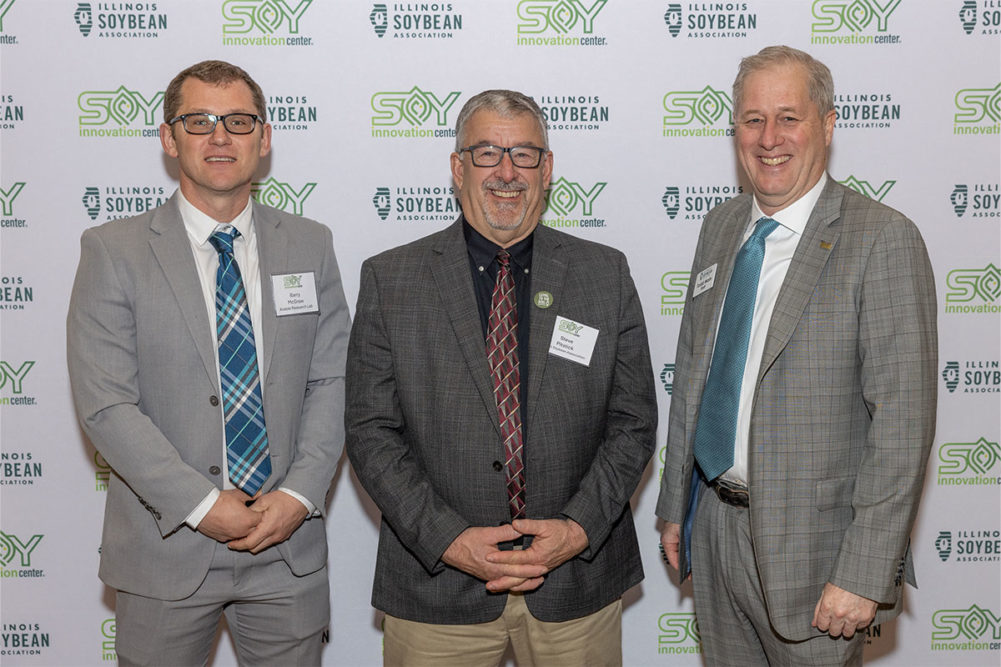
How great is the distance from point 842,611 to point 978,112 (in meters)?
2.28

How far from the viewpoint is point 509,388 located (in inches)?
92.8

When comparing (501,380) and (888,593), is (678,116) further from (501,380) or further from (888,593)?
(888,593)

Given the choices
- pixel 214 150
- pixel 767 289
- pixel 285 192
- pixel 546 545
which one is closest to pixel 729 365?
pixel 767 289

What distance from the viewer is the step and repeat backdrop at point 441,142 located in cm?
323

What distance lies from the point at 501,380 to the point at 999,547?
2497 mm

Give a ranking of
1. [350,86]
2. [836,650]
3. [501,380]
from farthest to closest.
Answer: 1. [350,86]
2. [501,380]
3. [836,650]

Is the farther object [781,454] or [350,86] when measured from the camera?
[350,86]

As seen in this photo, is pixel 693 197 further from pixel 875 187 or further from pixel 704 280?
pixel 704 280

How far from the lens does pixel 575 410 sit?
2.38m

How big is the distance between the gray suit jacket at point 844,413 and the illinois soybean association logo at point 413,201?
5.21 ft

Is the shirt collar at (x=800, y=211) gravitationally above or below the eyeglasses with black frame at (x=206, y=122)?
below

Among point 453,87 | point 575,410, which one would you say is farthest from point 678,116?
point 575,410

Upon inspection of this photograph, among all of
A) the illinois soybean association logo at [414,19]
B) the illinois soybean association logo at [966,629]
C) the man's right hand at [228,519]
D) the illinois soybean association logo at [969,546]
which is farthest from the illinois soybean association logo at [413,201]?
the illinois soybean association logo at [966,629]

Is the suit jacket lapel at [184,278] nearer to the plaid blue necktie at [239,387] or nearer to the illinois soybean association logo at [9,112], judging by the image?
the plaid blue necktie at [239,387]
